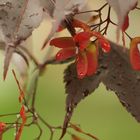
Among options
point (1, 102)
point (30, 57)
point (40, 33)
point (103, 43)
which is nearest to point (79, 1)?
point (103, 43)

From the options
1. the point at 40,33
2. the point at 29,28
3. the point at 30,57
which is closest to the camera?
the point at 29,28

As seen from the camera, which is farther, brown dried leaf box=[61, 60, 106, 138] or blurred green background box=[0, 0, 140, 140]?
blurred green background box=[0, 0, 140, 140]

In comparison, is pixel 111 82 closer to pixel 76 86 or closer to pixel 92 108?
pixel 76 86

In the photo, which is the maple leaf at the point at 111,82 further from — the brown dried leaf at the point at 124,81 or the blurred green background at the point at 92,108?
the blurred green background at the point at 92,108

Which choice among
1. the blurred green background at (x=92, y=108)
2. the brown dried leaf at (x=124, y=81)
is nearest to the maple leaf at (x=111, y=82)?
the brown dried leaf at (x=124, y=81)

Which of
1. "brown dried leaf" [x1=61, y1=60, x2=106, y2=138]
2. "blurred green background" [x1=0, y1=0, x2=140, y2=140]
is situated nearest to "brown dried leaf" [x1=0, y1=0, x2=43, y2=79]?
"brown dried leaf" [x1=61, y1=60, x2=106, y2=138]

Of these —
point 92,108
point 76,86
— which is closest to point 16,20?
point 76,86

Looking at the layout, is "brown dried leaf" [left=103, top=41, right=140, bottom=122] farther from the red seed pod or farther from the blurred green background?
the blurred green background

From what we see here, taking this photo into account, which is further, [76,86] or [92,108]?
[92,108]

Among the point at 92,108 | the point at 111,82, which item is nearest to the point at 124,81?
the point at 111,82

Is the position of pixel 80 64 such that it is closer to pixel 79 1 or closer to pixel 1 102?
pixel 79 1

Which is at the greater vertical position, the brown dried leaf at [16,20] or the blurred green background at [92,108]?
the brown dried leaf at [16,20]
